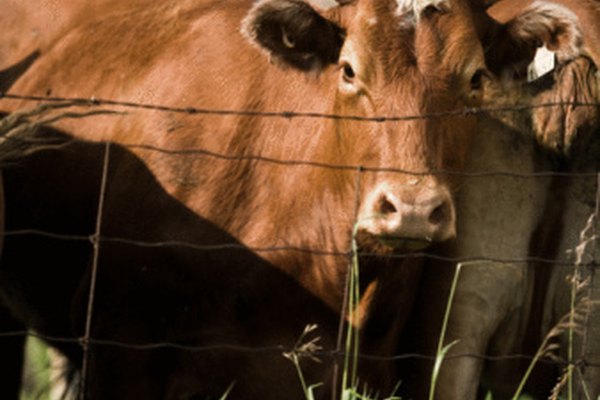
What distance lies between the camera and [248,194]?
19.3 feet

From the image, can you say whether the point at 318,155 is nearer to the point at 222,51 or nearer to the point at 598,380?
the point at 222,51

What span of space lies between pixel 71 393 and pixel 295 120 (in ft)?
5.96

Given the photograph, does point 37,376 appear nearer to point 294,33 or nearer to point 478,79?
point 294,33

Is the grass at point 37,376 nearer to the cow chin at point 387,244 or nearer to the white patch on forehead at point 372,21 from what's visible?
the cow chin at point 387,244

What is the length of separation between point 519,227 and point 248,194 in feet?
3.76

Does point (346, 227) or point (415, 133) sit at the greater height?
point (415, 133)

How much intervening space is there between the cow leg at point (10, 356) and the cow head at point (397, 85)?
178cm

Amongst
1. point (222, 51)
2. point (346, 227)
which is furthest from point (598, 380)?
point (222, 51)

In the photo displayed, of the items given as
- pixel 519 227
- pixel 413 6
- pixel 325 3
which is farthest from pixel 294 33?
pixel 519 227

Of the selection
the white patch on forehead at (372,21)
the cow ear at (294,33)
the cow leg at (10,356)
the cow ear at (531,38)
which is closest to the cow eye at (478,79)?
the cow ear at (531,38)

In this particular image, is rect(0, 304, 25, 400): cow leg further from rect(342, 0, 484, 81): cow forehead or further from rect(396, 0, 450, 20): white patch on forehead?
rect(396, 0, 450, 20): white patch on forehead

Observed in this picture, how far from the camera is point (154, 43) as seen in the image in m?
6.45

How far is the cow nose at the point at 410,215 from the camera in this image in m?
4.94

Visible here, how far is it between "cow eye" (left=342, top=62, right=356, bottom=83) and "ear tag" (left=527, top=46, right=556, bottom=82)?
2.66 ft
